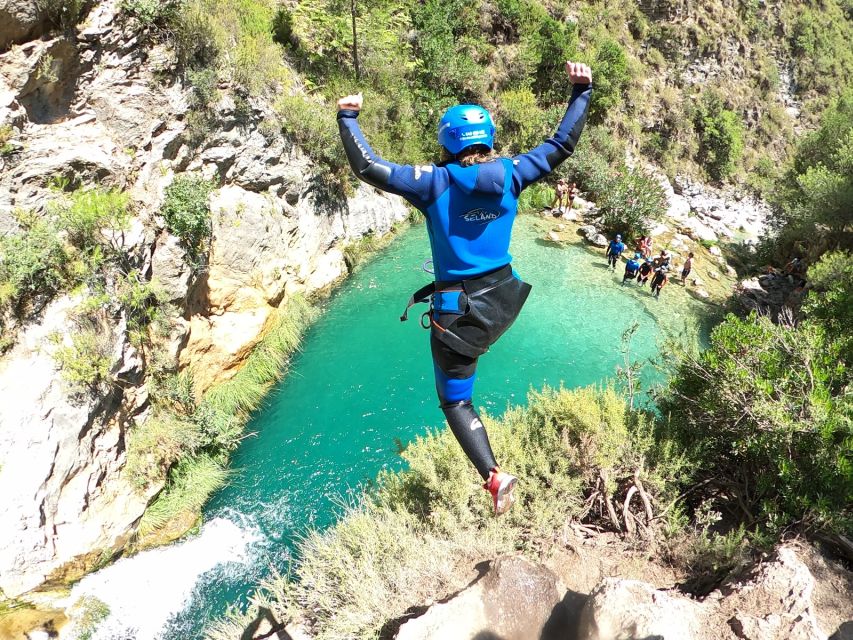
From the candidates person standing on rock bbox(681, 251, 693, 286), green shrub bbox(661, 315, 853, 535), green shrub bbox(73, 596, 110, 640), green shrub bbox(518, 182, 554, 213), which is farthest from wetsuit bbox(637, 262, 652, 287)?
green shrub bbox(73, 596, 110, 640)

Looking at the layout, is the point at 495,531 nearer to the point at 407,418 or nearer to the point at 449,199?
the point at 449,199

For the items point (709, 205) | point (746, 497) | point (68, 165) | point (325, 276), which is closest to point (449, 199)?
point (746, 497)

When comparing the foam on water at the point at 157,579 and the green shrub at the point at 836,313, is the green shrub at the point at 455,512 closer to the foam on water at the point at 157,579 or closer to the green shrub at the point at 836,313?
the foam on water at the point at 157,579

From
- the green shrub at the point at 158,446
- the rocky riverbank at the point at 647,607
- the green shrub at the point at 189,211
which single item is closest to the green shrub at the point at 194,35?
the green shrub at the point at 189,211

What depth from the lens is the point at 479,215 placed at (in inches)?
92.7

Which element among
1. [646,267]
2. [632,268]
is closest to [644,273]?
[646,267]

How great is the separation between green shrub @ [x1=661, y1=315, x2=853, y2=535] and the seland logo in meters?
3.25

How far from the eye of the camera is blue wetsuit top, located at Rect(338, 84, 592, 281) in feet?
7.49

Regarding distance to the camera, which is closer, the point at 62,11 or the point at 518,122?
the point at 62,11

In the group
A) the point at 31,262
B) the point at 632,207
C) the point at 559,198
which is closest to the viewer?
the point at 31,262

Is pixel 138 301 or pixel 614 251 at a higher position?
pixel 138 301

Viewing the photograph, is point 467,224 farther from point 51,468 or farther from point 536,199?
point 536,199

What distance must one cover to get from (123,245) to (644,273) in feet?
42.2

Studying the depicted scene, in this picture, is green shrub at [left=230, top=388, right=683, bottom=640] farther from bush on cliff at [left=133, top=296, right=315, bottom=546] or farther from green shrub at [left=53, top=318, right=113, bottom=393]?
green shrub at [left=53, top=318, right=113, bottom=393]
